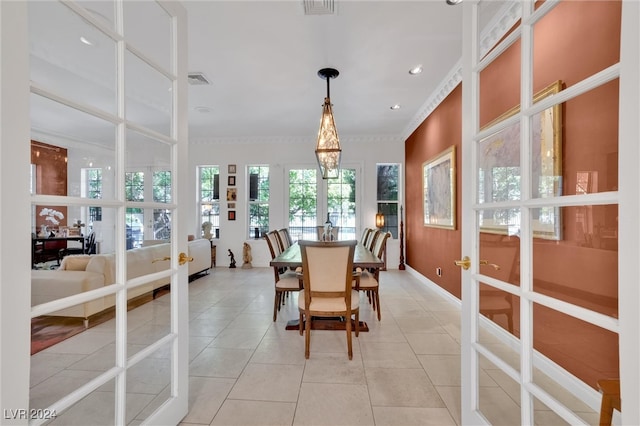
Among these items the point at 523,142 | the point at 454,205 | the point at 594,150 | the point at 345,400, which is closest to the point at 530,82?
the point at 523,142

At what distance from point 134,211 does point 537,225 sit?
1.83 metres

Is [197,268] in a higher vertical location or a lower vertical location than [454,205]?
lower

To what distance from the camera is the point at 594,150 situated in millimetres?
1460

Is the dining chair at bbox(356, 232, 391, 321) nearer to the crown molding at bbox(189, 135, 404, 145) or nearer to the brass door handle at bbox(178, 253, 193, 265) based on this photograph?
the brass door handle at bbox(178, 253, 193, 265)

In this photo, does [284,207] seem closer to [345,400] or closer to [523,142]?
[345,400]

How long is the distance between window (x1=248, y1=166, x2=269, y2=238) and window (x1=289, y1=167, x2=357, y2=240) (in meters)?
0.59

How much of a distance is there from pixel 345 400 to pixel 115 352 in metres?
1.34

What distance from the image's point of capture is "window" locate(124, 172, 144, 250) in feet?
4.36

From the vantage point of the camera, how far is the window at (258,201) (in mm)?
6535

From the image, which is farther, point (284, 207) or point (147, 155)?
point (284, 207)

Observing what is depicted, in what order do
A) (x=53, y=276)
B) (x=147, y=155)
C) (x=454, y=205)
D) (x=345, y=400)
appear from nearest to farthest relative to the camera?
1. (x=53, y=276)
2. (x=147, y=155)
3. (x=345, y=400)
4. (x=454, y=205)

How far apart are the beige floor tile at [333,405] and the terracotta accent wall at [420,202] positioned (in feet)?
7.45

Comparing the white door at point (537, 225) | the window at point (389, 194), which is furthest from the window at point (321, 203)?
the white door at point (537, 225)

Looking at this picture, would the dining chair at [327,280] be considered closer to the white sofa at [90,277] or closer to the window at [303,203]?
the white sofa at [90,277]
